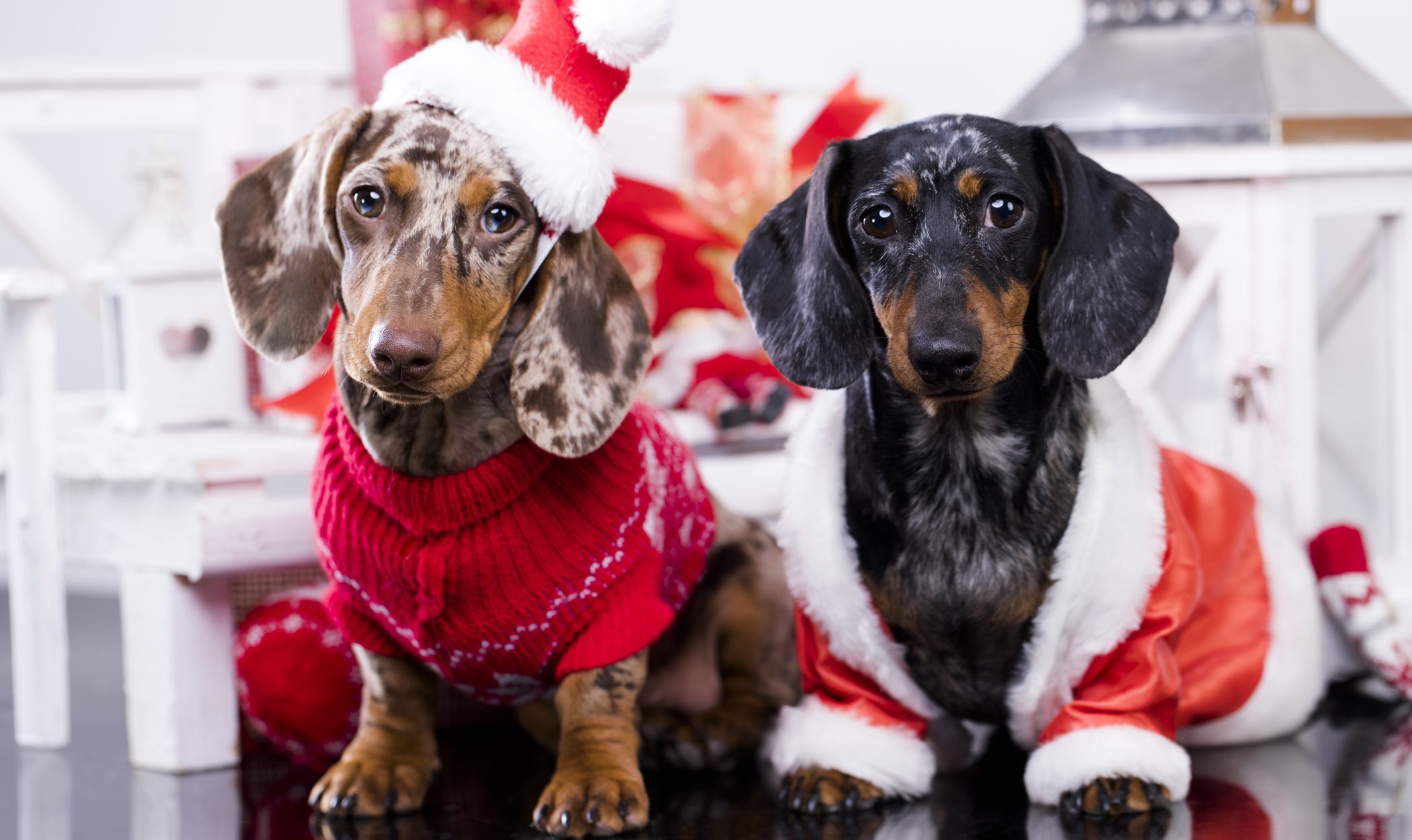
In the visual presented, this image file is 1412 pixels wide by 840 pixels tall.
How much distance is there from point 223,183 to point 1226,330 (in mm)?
1876

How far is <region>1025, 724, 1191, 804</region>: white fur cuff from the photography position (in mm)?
1899

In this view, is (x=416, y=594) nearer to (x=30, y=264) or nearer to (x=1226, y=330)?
(x=1226, y=330)

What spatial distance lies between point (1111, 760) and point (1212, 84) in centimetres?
123

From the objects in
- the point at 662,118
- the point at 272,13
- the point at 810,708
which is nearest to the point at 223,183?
the point at 662,118

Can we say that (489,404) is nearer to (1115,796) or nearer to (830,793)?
(830,793)

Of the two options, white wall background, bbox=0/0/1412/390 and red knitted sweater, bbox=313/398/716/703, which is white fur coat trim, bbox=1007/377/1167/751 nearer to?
red knitted sweater, bbox=313/398/716/703

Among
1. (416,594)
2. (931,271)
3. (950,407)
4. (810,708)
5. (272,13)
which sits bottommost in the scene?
(810,708)

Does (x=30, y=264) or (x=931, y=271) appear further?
(x=30, y=264)

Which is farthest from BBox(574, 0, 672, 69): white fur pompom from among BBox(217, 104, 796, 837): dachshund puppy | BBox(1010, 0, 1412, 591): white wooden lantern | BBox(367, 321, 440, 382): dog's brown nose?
BBox(1010, 0, 1412, 591): white wooden lantern

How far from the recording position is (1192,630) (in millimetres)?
2133

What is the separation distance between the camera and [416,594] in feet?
6.39

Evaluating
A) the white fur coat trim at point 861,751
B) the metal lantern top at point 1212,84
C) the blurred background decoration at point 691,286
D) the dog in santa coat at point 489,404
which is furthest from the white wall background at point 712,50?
the white fur coat trim at point 861,751

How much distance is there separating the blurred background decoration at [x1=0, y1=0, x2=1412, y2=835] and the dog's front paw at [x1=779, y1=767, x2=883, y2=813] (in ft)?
→ 2.48

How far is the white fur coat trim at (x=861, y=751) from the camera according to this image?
1997 millimetres
